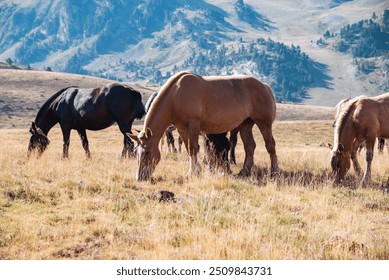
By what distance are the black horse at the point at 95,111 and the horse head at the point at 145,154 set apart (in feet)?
16.4

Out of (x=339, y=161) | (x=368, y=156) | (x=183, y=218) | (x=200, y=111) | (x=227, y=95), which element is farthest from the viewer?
(x=227, y=95)

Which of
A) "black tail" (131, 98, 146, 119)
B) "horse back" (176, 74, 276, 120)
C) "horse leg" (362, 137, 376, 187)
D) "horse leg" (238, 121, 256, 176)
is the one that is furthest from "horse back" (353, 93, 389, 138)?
"black tail" (131, 98, 146, 119)

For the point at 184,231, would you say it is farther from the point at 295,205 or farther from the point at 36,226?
the point at 295,205

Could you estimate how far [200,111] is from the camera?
1355cm

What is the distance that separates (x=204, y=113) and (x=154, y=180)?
2.83 meters

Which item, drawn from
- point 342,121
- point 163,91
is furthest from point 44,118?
point 342,121

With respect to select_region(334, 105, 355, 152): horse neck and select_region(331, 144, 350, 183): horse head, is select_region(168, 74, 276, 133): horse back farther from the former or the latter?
select_region(331, 144, 350, 183): horse head

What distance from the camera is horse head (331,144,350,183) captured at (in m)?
13.1

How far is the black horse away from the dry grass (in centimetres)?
472

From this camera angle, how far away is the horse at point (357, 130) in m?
13.1

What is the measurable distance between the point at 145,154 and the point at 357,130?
6511 millimetres

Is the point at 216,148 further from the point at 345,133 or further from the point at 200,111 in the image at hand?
the point at 345,133

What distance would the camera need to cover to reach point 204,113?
45.5 feet
